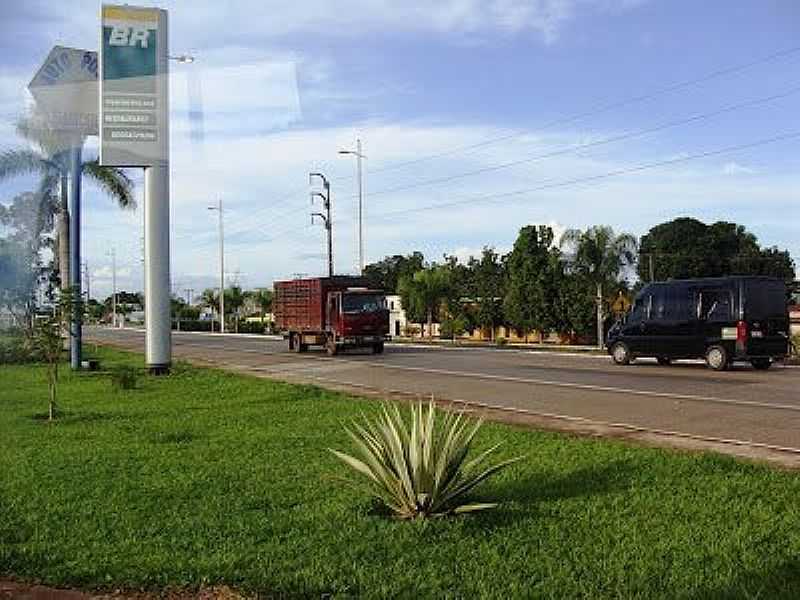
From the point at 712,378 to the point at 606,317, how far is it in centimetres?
2140

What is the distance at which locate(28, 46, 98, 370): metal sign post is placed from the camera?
330 inches

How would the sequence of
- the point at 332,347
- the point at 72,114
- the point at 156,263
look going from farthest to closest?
the point at 332,347 → the point at 156,263 → the point at 72,114

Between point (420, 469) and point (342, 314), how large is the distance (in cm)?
2575

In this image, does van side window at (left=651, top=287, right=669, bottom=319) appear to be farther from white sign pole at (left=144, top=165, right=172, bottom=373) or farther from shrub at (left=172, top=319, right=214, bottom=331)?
shrub at (left=172, top=319, right=214, bottom=331)

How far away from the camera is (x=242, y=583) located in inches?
199

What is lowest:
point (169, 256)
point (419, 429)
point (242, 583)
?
point (242, 583)

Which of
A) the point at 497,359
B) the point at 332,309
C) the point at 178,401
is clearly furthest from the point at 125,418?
the point at 332,309

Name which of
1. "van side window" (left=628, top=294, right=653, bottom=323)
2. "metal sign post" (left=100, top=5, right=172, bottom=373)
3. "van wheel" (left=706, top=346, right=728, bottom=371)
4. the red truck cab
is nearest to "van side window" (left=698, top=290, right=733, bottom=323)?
"van wheel" (left=706, top=346, right=728, bottom=371)

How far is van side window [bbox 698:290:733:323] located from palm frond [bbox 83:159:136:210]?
2014cm

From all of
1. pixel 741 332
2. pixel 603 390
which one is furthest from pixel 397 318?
pixel 603 390

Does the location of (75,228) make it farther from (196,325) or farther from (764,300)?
(196,325)

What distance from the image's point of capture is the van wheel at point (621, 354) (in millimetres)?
24688

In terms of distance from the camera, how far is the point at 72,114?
51.0 ft

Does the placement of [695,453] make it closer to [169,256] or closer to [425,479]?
[425,479]
